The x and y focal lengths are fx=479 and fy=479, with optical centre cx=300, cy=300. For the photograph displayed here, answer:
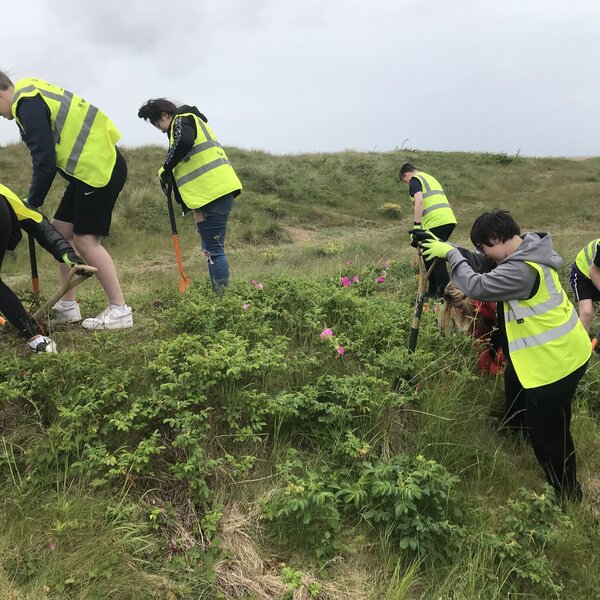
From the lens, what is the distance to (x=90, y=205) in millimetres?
3533

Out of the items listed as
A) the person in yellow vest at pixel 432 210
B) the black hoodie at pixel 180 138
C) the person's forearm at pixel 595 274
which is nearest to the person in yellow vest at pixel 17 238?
the black hoodie at pixel 180 138

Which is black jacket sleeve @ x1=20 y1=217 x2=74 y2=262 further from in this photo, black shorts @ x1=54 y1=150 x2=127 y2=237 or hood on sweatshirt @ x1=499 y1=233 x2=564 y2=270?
hood on sweatshirt @ x1=499 y1=233 x2=564 y2=270

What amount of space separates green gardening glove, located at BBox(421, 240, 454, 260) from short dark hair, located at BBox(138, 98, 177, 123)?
265cm

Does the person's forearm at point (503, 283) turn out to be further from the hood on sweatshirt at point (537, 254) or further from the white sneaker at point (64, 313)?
the white sneaker at point (64, 313)

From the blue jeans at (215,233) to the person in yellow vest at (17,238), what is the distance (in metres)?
1.30

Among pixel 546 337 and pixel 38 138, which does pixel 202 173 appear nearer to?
pixel 38 138

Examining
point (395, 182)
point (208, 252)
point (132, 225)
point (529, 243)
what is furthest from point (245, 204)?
point (529, 243)

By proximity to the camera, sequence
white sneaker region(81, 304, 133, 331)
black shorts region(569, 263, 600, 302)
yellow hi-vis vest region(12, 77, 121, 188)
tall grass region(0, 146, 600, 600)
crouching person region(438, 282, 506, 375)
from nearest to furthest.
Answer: tall grass region(0, 146, 600, 600) < yellow hi-vis vest region(12, 77, 121, 188) < crouching person region(438, 282, 506, 375) < white sneaker region(81, 304, 133, 331) < black shorts region(569, 263, 600, 302)

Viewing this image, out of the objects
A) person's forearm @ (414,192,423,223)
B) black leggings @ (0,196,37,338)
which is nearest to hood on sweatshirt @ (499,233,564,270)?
black leggings @ (0,196,37,338)

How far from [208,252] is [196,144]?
951mm

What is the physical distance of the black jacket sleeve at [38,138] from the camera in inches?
127

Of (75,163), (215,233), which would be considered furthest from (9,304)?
(215,233)

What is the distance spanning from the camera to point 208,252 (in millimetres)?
4414

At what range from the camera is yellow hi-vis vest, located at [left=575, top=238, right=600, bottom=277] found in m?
4.36
